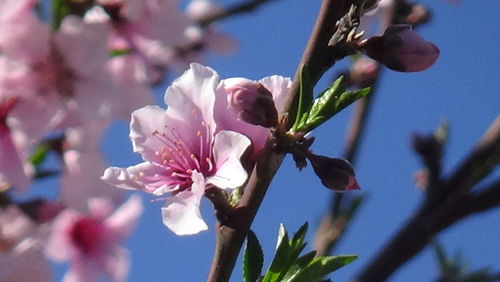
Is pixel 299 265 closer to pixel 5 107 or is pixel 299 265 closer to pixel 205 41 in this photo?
pixel 5 107

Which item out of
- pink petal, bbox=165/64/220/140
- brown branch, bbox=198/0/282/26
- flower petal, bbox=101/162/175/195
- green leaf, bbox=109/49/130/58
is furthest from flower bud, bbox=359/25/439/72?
brown branch, bbox=198/0/282/26

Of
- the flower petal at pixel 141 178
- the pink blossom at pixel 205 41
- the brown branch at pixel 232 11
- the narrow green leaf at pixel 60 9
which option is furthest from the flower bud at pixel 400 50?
the pink blossom at pixel 205 41

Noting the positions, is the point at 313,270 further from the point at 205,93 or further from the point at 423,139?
the point at 423,139

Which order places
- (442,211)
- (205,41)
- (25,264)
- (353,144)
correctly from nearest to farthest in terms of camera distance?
1. (25,264)
2. (442,211)
3. (353,144)
4. (205,41)

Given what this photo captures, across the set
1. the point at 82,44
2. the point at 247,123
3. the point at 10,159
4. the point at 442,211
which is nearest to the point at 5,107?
the point at 10,159

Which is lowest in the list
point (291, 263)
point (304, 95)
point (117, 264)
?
point (117, 264)

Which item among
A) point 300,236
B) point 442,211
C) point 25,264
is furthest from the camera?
point 442,211
